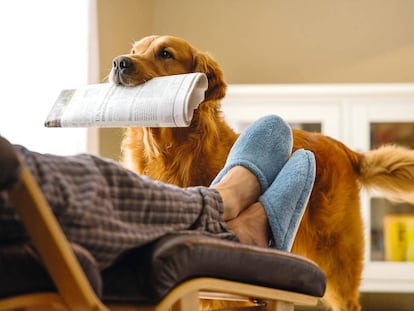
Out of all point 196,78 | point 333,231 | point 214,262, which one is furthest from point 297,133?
point 214,262

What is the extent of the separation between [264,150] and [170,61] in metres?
0.74

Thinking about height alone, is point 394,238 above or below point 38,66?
below

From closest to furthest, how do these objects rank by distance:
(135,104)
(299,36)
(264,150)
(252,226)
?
(252,226), (264,150), (135,104), (299,36)

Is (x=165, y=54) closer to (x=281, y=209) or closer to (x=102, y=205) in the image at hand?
(x=281, y=209)

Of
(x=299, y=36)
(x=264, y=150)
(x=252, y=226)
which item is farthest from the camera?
(x=299, y=36)

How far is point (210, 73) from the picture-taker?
2191mm

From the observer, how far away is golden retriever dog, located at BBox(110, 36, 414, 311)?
213 cm

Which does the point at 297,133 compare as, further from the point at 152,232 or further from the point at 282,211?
the point at 152,232

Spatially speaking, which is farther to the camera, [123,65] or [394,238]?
[394,238]

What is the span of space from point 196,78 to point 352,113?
1.56 m

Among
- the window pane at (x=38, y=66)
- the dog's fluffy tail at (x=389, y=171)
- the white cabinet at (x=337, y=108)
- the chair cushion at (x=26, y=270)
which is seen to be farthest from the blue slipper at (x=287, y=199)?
the white cabinet at (x=337, y=108)

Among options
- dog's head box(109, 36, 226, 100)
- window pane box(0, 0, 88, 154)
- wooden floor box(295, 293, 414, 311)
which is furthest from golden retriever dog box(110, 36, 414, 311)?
wooden floor box(295, 293, 414, 311)

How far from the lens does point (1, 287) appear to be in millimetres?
A: 830

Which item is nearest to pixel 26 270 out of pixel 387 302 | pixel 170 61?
pixel 170 61
